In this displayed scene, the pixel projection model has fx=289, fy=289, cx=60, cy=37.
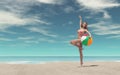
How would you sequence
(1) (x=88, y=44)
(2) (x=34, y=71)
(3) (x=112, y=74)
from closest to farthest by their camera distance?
(3) (x=112, y=74)
(2) (x=34, y=71)
(1) (x=88, y=44)

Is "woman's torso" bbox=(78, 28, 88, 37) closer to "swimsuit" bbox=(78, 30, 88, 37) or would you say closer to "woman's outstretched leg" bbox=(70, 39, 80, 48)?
"swimsuit" bbox=(78, 30, 88, 37)

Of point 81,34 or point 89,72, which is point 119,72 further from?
point 81,34

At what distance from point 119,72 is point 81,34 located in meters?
2.61

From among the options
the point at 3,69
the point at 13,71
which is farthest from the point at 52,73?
the point at 3,69

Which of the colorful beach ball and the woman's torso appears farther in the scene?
the woman's torso

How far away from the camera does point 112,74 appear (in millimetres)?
10594

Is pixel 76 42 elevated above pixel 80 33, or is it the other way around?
pixel 80 33

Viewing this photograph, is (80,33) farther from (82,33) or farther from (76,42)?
(76,42)

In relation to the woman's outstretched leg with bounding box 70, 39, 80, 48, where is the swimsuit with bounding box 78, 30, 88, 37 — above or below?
above

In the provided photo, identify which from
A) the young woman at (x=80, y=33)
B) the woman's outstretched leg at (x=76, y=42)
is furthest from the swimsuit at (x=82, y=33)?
the woman's outstretched leg at (x=76, y=42)

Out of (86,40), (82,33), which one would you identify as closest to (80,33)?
(82,33)

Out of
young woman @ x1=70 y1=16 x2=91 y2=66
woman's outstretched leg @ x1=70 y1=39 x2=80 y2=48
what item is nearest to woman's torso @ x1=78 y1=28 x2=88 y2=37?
young woman @ x1=70 y1=16 x2=91 y2=66

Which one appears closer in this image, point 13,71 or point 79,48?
point 13,71

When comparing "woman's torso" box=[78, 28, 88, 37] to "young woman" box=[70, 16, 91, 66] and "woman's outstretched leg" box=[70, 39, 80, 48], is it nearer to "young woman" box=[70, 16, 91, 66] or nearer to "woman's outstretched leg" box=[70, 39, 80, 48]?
"young woman" box=[70, 16, 91, 66]
